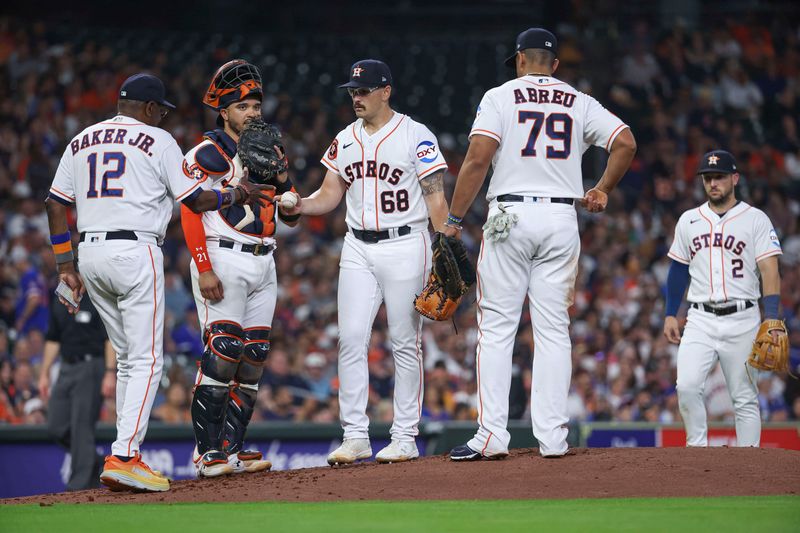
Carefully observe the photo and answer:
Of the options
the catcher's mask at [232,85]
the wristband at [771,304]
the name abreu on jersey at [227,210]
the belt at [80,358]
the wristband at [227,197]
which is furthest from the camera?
the belt at [80,358]

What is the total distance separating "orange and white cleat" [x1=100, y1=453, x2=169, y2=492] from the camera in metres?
5.94

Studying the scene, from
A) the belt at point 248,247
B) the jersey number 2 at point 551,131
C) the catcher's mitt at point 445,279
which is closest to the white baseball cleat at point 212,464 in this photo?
the belt at point 248,247

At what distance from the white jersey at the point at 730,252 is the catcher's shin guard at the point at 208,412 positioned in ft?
11.6

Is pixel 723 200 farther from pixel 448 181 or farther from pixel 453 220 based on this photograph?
pixel 448 181

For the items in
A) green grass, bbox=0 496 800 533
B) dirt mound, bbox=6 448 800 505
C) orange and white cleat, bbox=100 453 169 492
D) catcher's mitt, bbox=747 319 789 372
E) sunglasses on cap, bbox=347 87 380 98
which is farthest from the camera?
catcher's mitt, bbox=747 319 789 372

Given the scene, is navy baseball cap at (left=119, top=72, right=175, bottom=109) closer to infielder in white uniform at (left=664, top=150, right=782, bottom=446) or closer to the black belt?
the black belt

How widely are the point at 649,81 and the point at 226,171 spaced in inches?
557

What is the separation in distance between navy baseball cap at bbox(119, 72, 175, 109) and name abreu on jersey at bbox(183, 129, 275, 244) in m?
0.38

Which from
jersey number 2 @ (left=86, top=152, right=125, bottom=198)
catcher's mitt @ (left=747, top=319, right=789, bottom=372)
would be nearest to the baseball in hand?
jersey number 2 @ (left=86, top=152, right=125, bottom=198)

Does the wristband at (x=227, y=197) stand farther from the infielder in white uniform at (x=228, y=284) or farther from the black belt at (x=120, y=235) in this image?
the black belt at (x=120, y=235)

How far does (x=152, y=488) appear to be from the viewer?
606 centimetres

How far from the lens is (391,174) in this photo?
6.82 m

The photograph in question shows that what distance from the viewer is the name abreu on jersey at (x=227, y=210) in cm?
646

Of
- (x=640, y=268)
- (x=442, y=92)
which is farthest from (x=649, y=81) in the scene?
(x=640, y=268)
